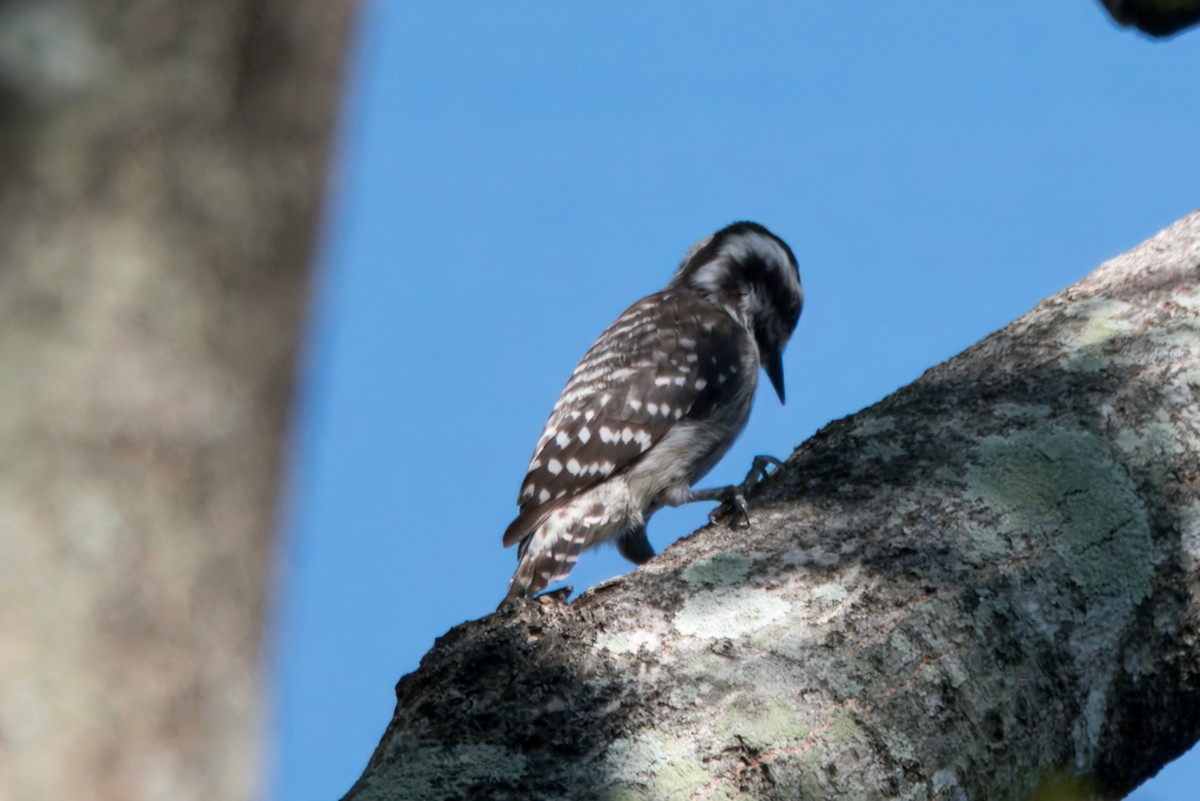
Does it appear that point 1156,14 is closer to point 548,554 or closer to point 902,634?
point 902,634

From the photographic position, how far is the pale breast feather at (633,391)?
607cm

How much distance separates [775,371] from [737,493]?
3.43 meters

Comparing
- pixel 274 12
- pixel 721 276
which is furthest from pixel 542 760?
pixel 721 276

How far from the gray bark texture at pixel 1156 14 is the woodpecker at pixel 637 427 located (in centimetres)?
217

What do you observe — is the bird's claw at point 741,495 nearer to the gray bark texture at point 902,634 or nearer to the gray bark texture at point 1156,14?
the gray bark texture at point 902,634

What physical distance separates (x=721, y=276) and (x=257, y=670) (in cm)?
652

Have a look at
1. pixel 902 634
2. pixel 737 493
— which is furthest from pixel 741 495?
pixel 902 634

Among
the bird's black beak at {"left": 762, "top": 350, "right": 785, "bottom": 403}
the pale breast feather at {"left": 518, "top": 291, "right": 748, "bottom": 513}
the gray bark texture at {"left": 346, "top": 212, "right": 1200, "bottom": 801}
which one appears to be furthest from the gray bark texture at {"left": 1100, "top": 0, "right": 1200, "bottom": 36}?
the bird's black beak at {"left": 762, "top": 350, "right": 785, "bottom": 403}

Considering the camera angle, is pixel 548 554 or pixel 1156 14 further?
pixel 548 554

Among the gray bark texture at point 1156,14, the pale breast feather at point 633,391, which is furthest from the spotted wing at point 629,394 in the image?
the gray bark texture at point 1156,14

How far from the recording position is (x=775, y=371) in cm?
784

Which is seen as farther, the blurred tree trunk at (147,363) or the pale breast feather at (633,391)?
the pale breast feather at (633,391)

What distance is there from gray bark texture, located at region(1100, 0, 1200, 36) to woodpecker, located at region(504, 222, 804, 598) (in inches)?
85.3

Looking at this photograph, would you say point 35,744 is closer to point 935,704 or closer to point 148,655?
point 148,655
